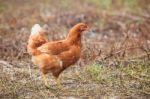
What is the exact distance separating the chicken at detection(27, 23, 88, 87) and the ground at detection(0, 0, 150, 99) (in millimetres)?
305

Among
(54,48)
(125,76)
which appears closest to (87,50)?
(125,76)

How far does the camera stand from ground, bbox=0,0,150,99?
6.90 metres

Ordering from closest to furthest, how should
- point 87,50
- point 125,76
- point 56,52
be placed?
1. point 56,52
2. point 125,76
3. point 87,50

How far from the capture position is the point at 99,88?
22.9 ft

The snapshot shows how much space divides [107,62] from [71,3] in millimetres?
5356

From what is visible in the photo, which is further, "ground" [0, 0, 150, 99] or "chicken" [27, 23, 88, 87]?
"ground" [0, 0, 150, 99]

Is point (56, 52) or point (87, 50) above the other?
point (87, 50)

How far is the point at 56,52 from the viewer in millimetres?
6758

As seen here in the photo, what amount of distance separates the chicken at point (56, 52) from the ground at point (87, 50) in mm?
305

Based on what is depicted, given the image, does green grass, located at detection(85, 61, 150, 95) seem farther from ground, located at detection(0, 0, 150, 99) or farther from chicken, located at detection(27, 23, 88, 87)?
chicken, located at detection(27, 23, 88, 87)

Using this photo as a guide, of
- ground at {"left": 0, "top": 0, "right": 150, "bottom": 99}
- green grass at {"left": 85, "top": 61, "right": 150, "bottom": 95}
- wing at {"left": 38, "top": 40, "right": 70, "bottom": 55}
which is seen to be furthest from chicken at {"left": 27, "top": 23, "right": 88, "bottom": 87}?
green grass at {"left": 85, "top": 61, "right": 150, "bottom": 95}

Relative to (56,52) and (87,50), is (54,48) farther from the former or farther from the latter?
(87,50)

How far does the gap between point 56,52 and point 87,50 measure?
5.97 feet

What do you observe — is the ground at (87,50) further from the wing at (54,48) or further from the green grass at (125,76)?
the wing at (54,48)
